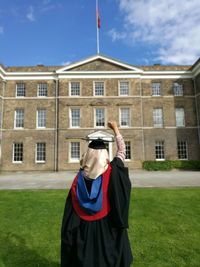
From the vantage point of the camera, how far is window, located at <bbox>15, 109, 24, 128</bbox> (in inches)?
1035

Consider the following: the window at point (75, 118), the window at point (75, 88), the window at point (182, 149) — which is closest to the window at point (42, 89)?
the window at point (75, 88)

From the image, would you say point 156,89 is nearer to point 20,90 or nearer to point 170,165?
point 170,165

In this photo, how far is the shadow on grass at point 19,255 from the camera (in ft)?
14.4

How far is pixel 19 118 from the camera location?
26.4 meters

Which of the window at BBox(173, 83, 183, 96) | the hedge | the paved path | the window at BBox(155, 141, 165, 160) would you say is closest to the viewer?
the paved path

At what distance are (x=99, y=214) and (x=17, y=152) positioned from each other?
81.4 feet

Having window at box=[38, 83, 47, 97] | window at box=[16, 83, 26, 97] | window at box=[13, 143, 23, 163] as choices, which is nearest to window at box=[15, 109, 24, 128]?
window at box=[16, 83, 26, 97]

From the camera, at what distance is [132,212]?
7.45 meters

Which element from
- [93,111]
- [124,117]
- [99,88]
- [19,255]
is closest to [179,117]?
[124,117]

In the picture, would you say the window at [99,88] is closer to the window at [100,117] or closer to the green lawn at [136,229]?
the window at [100,117]

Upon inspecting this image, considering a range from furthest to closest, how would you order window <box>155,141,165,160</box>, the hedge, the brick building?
window <box>155,141,165,160</box> → the brick building → the hedge

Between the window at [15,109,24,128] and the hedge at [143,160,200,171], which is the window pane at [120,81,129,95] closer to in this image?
the hedge at [143,160,200,171]

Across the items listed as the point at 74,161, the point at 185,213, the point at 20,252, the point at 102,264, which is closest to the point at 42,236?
the point at 20,252

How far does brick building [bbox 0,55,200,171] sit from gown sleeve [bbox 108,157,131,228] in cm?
2230
